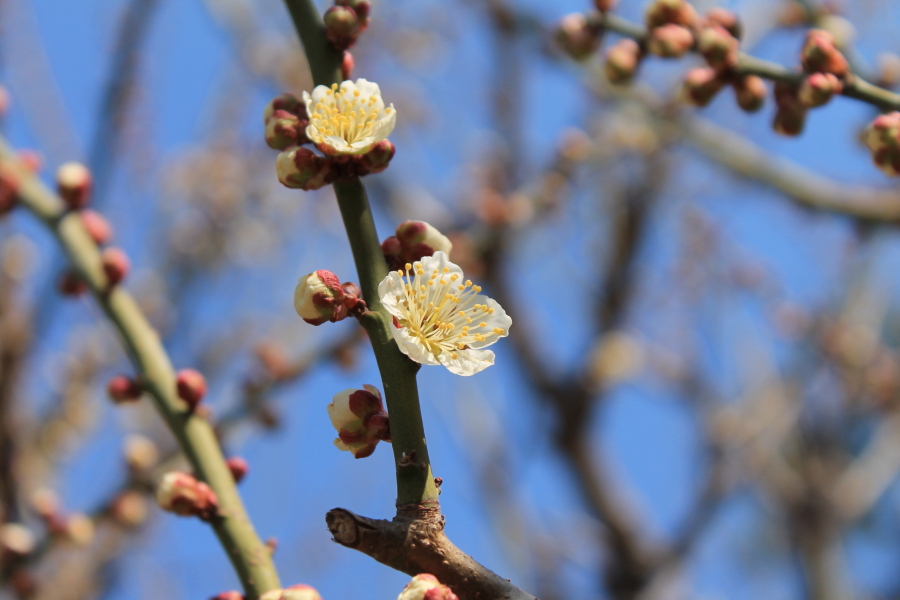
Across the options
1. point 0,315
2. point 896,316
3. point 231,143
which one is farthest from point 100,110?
point 896,316

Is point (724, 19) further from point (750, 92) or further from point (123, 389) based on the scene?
point (123, 389)

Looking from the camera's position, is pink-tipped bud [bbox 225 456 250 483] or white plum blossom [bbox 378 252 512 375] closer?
white plum blossom [bbox 378 252 512 375]

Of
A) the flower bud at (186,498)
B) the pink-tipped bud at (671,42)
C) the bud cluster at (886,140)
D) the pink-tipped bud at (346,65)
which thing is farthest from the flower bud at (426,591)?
the pink-tipped bud at (671,42)

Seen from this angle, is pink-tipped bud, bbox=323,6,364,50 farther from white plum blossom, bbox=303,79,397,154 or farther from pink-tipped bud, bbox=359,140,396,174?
pink-tipped bud, bbox=359,140,396,174

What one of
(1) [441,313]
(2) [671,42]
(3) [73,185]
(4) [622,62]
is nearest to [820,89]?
(2) [671,42]

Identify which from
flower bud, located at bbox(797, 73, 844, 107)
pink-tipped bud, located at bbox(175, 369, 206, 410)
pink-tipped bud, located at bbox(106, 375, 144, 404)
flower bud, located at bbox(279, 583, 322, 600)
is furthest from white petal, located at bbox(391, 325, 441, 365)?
flower bud, located at bbox(797, 73, 844, 107)

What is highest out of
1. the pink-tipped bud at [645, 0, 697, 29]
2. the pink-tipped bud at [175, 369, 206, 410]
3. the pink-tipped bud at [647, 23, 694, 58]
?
the pink-tipped bud at [645, 0, 697, 29]

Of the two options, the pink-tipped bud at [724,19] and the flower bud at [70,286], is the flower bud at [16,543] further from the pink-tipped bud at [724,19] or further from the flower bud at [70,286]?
the pink-tipped bud at [724,19]

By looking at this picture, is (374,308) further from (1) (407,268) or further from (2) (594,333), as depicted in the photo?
(2) (594,333)
